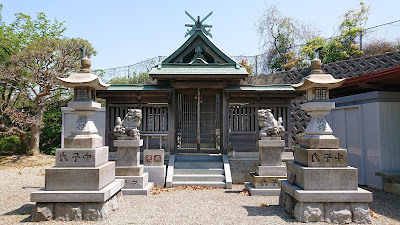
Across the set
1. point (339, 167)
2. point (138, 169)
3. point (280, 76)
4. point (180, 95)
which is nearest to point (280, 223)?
point (339, 167)

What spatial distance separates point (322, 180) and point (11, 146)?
59.6 feet

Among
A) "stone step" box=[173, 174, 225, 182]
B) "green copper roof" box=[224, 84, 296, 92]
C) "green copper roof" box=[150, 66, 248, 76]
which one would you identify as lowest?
"stone step" box=[173, 174, 225, 182]

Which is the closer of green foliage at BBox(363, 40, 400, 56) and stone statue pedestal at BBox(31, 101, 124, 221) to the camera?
stone statue pedestal at BBox(31, 101, 124, 221)

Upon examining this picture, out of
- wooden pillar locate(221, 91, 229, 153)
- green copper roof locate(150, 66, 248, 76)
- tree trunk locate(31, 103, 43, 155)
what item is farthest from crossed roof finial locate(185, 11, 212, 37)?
tree trunk locate(31, 103, 43, 155)

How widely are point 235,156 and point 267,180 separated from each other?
2634 millimetres

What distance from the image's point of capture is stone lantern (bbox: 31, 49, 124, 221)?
5402mm

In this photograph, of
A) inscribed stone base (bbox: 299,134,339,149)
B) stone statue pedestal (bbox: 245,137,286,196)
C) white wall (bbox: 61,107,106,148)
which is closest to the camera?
inscribed stone base (bbox: 299,134,339,149)

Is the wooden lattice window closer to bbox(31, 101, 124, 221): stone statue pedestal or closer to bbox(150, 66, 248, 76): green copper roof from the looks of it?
bbox(150, 66, 248, 76): green copper roof

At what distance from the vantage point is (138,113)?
8664 mm

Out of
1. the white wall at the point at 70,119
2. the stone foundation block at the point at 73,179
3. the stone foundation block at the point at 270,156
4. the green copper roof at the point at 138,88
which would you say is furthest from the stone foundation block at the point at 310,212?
the white wall at the point at 70,119

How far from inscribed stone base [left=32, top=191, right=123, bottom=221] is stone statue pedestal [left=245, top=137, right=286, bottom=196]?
4.73 meters

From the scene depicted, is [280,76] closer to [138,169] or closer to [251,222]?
[138,169]

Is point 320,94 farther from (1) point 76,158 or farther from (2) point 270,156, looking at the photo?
(1) point 76,158

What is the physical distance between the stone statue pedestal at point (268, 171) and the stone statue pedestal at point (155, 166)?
3210 mm
